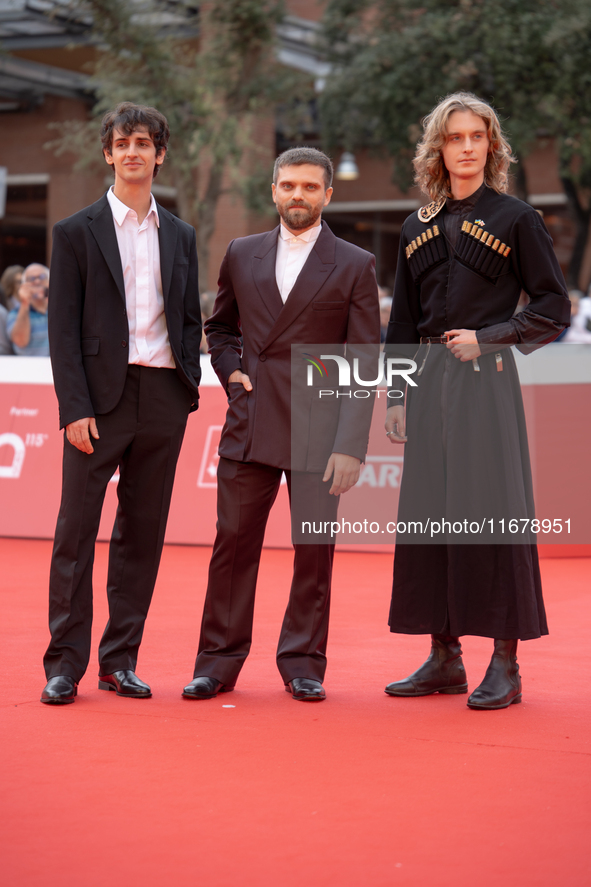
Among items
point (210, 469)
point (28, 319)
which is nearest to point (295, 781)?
point (210, 469)

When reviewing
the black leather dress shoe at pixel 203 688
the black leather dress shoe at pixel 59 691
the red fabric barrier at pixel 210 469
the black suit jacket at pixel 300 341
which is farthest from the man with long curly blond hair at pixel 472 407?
the red fabric barrier at pixel 210 469

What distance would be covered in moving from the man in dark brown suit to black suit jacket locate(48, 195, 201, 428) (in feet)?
1.08

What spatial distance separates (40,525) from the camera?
8.44 metres

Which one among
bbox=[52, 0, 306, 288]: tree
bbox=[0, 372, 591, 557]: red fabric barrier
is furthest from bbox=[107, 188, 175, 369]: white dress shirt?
bbox=[52, 0, 306, 288]: tree

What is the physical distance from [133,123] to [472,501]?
1891 millimetres

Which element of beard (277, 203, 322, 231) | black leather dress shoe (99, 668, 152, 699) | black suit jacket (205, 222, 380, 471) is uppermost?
beard (277, 203, 322, 231)

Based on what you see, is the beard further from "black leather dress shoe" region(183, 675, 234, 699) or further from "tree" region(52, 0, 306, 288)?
"tree" region(52, 0, 306, 288)

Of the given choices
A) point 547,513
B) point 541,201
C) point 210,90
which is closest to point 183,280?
point 547,513

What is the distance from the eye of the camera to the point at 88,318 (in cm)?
388

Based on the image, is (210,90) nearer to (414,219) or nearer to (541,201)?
(541,201)

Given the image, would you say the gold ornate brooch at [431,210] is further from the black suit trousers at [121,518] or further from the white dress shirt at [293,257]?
the black suit trousers at [121,518]

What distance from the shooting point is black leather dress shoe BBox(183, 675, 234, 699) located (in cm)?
393

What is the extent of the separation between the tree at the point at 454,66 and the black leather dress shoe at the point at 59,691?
45.2 feet

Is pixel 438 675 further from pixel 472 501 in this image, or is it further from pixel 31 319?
pixel 31 319
